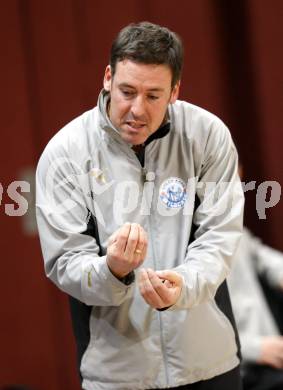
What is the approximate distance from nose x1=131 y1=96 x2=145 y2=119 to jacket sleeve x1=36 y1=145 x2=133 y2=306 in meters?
0.18

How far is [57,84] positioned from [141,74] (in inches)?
45.5

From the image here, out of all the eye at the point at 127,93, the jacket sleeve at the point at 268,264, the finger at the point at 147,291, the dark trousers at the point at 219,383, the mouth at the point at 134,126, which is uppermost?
the eye at the point at 127,93

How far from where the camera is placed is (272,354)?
7.63 ft

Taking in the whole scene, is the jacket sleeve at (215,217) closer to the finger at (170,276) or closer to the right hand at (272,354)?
the finger at (170,276)

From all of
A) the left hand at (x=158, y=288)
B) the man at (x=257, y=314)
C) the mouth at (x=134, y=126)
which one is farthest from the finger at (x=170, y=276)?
the man at (x=257, y=314)

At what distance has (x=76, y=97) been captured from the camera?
8.91 ft

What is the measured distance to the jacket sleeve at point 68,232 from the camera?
155 centimetres

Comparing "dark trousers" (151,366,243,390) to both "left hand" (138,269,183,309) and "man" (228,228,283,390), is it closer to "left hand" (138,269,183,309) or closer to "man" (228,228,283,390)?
"left hand" (138,269,183,309)

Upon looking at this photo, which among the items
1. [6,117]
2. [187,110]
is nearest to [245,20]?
[6,117]

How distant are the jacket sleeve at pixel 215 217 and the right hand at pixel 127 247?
0.46 feet

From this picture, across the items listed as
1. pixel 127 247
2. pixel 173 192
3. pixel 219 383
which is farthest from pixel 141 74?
pixel 219 383

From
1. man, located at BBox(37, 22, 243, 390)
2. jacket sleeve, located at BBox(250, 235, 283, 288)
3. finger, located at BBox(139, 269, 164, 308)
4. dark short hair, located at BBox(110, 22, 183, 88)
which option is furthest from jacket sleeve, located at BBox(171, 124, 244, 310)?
jacket sleeve, located at BBox(250, 235, 283, 288)

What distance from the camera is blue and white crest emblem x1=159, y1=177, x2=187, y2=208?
1.67 m

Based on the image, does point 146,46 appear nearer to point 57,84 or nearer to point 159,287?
point 159,287
